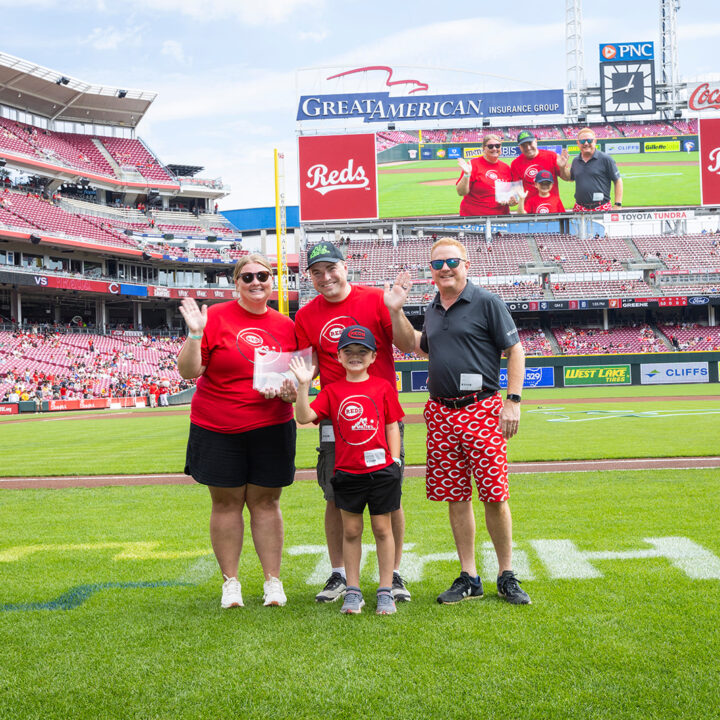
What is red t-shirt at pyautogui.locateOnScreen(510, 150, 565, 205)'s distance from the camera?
47.1 m

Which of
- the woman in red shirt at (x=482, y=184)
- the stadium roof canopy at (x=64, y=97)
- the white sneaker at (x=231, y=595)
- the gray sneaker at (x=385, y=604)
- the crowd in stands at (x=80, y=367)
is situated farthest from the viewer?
the stadium roof canopy at (x=64, y=97)

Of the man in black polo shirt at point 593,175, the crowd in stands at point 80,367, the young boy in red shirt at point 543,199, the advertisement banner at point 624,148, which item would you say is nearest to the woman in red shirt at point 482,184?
the young boy in red shirt at point 543,199

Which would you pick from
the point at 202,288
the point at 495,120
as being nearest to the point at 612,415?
the point at 495,120

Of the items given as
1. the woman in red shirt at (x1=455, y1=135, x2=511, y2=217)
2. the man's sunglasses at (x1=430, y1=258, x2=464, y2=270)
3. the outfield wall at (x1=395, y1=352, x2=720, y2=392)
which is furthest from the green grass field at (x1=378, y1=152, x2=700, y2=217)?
the man's sunglasses at (x1=430, y1=258, x2=464, y2=270)

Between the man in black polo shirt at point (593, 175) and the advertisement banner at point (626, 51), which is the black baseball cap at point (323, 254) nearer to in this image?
the man in black polo shirt at point (593, 175)

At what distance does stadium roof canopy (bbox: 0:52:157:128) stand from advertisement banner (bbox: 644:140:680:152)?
40051mm

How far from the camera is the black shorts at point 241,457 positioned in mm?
4504

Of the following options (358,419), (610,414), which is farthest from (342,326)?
(610,414)

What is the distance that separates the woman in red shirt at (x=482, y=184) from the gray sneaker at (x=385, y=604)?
4537cm

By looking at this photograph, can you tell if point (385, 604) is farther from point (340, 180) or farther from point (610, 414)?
point (340, 180)

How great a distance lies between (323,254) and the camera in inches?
180

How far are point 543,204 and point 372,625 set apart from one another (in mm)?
46643

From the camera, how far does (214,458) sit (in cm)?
451

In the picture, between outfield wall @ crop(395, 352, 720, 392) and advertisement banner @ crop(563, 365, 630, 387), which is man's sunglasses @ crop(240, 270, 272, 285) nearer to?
outfield wall @ crop(395, 352, 720, 392)
